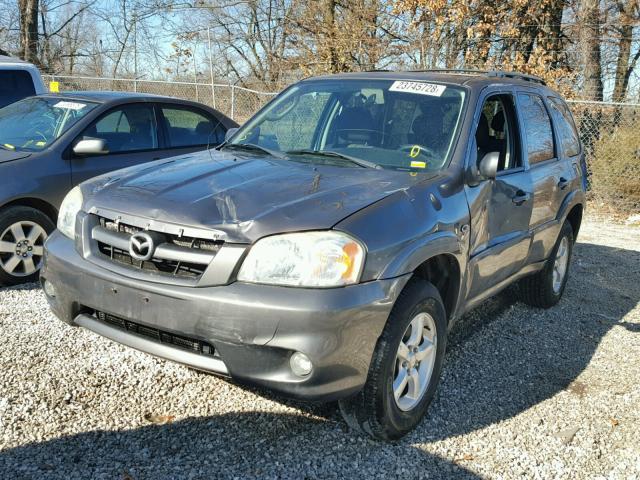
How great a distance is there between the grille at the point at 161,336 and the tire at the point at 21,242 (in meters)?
2.37

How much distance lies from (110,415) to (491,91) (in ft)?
10.0

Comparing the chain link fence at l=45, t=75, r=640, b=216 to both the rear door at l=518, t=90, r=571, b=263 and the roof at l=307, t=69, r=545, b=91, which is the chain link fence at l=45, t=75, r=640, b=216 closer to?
→ the rear door at l=518, t=90, r=571, b=263

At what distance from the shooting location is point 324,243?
2.79 m

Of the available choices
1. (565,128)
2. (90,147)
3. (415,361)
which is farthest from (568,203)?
(90,147)

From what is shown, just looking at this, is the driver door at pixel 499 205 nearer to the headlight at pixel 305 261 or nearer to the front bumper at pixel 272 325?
the front bumper at pixel 272 325

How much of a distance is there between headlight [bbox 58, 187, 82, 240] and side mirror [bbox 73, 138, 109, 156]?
205cm

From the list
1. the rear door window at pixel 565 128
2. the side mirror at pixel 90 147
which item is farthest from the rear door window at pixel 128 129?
the rear door window at pixel 565 128

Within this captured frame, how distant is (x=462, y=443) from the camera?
3.33 meters

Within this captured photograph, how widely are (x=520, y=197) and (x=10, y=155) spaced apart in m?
4.05

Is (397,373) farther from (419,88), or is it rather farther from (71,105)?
(71,105)

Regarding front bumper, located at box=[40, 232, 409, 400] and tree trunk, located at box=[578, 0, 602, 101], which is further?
tree trunk, located at box=[578, 0, 602, 101]

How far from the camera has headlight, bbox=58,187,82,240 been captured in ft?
11.2

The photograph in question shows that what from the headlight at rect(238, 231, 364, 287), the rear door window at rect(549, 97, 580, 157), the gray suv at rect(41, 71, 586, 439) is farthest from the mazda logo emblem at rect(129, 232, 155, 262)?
the rear door window at rect(549, 97, 580, 157)

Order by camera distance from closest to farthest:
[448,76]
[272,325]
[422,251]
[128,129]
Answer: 1. [272,325]
2. [422,251]
3. [448,76]
4. [128,129]
